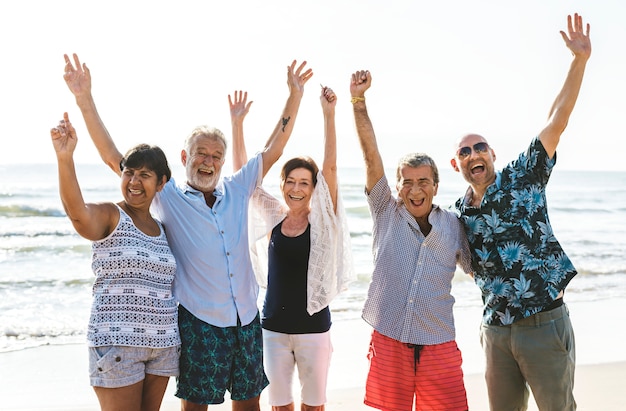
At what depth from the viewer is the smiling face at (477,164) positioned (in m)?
4.30

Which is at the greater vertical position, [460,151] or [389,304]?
[460,151]

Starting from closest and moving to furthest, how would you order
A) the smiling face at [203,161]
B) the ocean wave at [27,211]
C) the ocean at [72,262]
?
1. the smiling face at [203,161]
2. the ocean at [72,262]
3. the ocean wave at [27,211]

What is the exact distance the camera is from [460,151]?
4367 mm

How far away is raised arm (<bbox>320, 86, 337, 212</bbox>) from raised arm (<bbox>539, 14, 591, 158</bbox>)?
1.37 metres

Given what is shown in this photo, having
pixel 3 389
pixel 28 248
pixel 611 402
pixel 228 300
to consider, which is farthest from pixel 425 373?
pixel 28 248

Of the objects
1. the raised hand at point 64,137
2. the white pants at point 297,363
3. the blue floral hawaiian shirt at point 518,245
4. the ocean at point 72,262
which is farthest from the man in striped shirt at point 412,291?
the ocean at point 72,262

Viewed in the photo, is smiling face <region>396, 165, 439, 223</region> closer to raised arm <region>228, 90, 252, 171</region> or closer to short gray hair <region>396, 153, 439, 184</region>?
short gray hair <region>396, 153, 439, 184</region>

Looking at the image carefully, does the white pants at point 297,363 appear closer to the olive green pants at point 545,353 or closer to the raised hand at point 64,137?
the olive green pants at point 545,353

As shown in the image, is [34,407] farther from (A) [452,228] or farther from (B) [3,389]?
(A) [452,228]

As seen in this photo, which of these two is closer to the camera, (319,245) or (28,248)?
(319,245)

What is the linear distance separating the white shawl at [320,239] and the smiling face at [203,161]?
0.46 m

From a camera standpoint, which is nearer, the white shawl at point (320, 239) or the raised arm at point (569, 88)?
the raised arm at point (569, 88)

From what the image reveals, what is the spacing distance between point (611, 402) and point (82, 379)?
5.21 m

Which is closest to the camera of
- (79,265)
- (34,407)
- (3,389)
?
(34,407)
